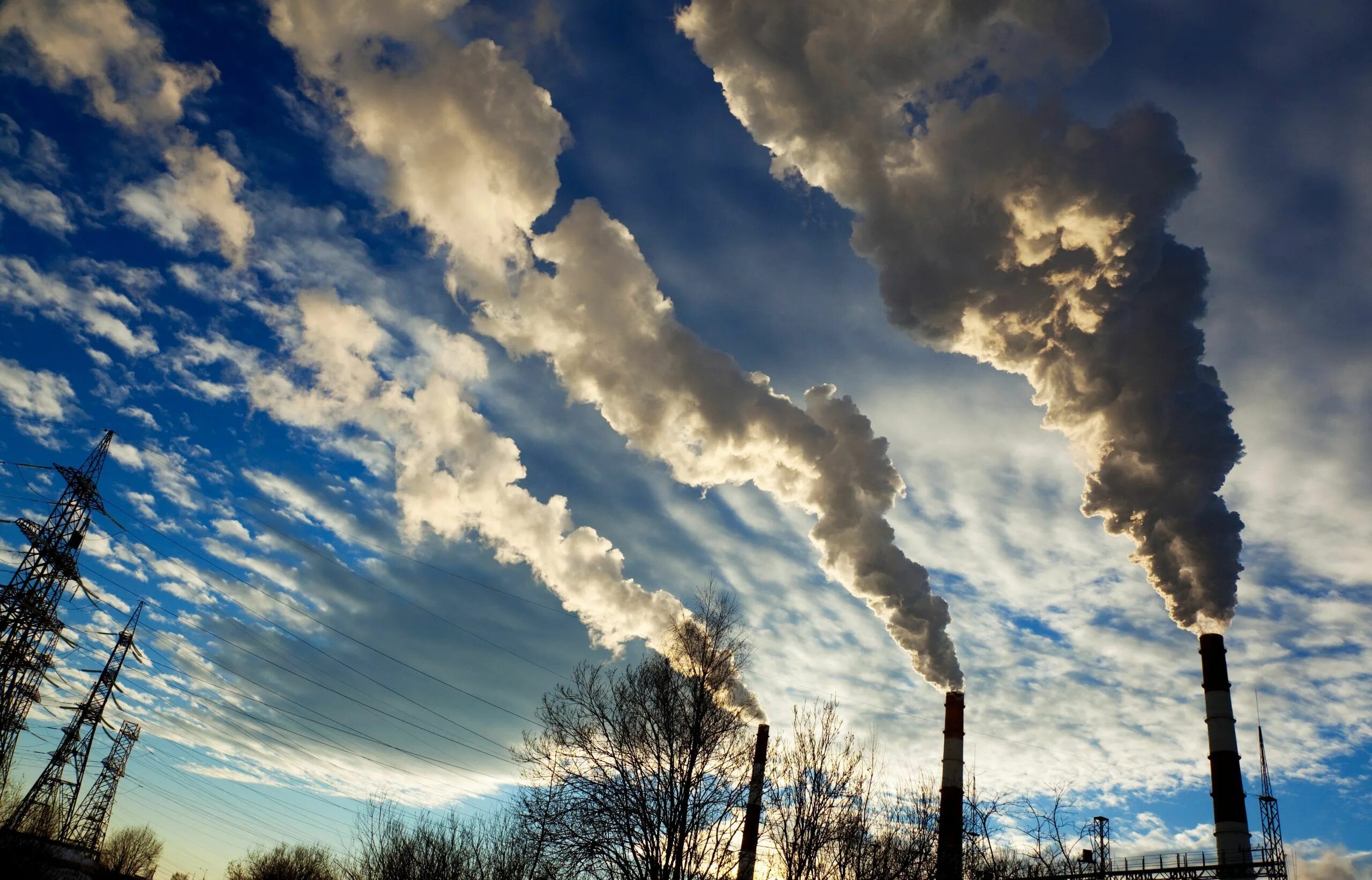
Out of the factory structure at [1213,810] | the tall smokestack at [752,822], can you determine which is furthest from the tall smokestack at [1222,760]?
the tall smokestack at [752,822]

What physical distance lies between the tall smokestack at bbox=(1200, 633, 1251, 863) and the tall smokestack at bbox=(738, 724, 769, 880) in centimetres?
1447

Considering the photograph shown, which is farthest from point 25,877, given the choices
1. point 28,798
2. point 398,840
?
point 398,840

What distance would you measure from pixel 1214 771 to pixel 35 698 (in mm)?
43235

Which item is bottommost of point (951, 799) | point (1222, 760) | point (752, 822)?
point (752, 822)

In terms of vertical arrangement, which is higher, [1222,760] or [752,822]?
[1222,760]

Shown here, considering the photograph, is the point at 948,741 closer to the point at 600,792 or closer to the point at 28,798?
the point at 600,792

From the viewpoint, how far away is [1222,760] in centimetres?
2417

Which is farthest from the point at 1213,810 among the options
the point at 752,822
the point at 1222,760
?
the point at 752,822

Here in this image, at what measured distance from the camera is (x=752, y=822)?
79.4ft

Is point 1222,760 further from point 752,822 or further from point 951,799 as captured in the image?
point 752,822

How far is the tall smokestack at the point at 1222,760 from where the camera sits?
23109 millimetres

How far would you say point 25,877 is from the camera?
108 ft

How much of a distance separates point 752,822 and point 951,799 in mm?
6711

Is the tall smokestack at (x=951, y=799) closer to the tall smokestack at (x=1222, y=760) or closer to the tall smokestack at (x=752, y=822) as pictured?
the tall smokestack at (x=752, y=822)
